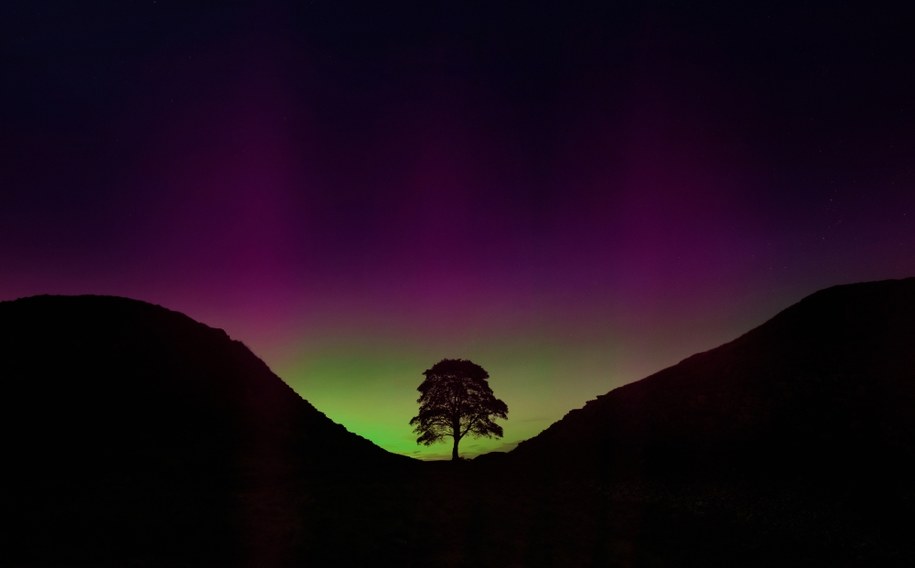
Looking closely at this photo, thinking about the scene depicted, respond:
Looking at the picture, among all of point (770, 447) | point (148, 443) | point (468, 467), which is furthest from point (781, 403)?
point (148, 443)

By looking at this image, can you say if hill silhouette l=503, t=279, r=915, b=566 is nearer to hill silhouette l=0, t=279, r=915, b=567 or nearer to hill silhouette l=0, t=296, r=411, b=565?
hill silhouette l=0, t=279, r=915, b=567

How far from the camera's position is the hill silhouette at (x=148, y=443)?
20375 millimetres

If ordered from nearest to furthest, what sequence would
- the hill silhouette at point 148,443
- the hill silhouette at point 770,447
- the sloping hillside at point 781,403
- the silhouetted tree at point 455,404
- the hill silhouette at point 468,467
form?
1. the hill silhouette at point 148,443
2. the hill silhouette at point 468,467
3. the hill silhouette at point 770,447
4. the sloping hillside at point 781,403
5. the silhouetted tree at point 455,404

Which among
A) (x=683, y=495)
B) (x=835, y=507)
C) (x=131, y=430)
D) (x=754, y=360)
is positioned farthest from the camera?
(x=754, y=360)

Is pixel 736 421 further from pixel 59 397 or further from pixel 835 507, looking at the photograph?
pixel 59 397

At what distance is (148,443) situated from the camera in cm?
3731

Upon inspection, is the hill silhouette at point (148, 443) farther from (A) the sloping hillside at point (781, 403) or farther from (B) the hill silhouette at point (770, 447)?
(A) the sloping hillside at point (781, 403)

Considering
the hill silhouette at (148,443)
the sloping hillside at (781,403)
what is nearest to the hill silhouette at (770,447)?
the sloping hillside at (781,403)

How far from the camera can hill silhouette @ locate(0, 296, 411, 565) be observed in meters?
20.4

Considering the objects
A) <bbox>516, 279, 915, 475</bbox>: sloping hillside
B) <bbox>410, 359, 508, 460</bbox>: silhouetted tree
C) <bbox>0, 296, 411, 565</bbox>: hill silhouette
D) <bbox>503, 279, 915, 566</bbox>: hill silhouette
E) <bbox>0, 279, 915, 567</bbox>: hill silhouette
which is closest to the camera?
<bbox>0, 296, 411, 565</bbox>: hill silhouette

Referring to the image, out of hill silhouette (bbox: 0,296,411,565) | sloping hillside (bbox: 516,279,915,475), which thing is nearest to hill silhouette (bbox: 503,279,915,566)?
sloping hillside (bbox: 516,279,915,475)

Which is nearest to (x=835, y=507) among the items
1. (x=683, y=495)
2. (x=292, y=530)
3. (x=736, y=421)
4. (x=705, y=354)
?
(x=683, y=495)

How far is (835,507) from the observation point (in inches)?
1011

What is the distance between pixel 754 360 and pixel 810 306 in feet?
32.4
